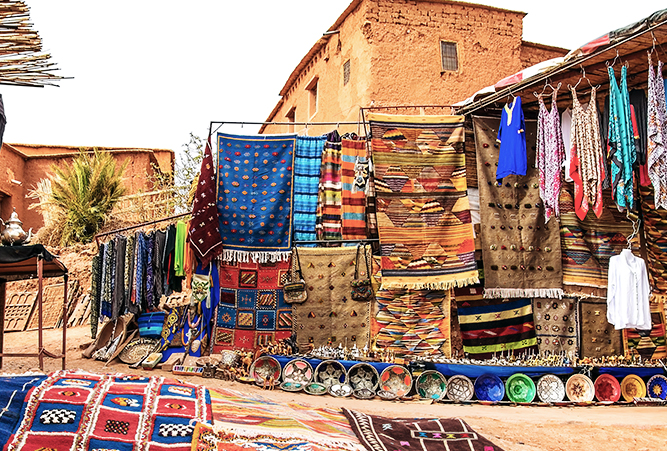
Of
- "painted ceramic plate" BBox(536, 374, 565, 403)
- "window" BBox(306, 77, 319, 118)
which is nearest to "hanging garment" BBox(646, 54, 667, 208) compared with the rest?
"painted ceramic plate" BBox(536, 374, 565, 403)

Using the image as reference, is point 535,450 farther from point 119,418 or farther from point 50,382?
point 50,382

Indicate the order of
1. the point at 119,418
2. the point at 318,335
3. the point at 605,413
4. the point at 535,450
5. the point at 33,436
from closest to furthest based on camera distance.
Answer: the point at 33,436 < the point at 119,418 < the point at 535,450 < the point at 605,413 < the point at 318,335

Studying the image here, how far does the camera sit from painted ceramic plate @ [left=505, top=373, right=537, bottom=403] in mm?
6398

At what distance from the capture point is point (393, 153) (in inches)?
274

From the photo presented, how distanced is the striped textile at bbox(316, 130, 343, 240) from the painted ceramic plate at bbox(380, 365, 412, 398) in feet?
5.82

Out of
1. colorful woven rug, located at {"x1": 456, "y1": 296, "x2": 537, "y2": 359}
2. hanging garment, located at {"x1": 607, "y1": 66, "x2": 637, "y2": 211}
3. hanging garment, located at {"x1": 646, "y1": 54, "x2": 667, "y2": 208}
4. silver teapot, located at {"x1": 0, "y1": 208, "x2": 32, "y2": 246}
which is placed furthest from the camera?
colorful woven rug, located at {"x1": 456, "y1": 296, "x2": 537, "y2": 359}

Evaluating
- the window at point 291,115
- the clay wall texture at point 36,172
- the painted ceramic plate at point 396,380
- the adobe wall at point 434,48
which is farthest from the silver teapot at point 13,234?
the clay wall texture at point 36,172

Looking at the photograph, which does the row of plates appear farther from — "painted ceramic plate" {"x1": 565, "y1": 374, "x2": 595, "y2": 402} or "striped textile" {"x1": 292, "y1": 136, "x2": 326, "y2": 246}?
"striped textile" {"x1": 292, "y1": 136, "x2": 326, "y2": 246}

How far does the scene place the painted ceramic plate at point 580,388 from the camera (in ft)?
21.2

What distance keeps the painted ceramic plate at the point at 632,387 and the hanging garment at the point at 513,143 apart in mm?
2773

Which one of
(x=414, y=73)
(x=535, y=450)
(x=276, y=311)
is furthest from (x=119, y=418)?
(x=414, y=73)

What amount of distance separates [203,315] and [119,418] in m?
4.07

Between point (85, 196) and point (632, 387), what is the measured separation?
1327 cm

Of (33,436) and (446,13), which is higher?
(446,13)
